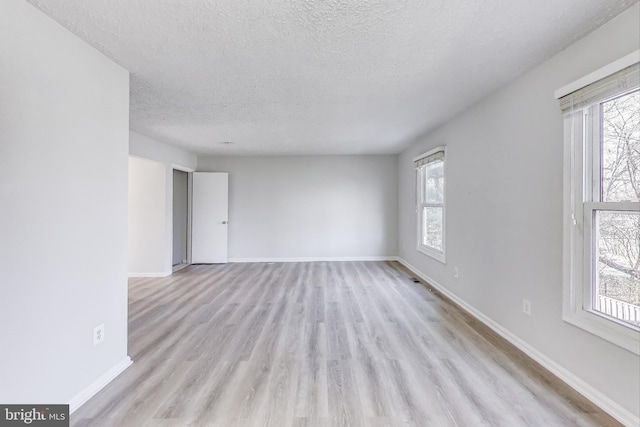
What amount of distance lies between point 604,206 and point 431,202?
2834mm

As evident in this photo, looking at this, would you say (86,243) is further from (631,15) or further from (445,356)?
(631,15)

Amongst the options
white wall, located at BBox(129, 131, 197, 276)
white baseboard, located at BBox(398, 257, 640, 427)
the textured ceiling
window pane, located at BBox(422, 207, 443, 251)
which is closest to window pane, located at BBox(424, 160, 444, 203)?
window pane, located at BBox(422, 207, 443, 251)

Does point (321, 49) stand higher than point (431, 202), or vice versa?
point (321, 49)

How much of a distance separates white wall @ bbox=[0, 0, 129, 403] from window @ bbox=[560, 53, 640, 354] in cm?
316

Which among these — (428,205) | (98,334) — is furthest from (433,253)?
(98,334)

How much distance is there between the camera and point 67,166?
1704 millimetres

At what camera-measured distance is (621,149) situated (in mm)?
1719

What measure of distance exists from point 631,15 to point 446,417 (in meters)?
2.44

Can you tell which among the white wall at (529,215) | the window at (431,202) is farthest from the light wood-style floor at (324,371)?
the window at (431,202)

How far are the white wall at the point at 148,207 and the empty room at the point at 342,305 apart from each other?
1.78 metres

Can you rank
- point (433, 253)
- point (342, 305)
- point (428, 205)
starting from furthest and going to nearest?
1. point (428, 205)
2. point (433, 253)
3. point (342, 305)

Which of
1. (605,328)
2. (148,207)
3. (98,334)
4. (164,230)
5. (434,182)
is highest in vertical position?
(434,182)

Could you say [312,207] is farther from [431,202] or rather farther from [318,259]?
[431,202]

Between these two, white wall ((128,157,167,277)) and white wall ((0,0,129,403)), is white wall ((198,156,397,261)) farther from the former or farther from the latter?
white wall ((0,0,129,403))
